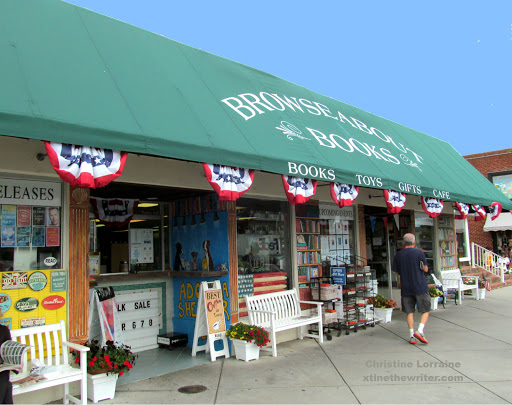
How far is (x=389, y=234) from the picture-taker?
12.2 m

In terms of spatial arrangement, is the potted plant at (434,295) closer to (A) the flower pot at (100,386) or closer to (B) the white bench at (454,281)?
(B) the white bench at (454,281)

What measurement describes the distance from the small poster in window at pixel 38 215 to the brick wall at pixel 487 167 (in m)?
19.8

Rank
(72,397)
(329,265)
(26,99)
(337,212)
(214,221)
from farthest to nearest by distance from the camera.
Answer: (337,212)
(329,265)
(214,221)
(72,397)
(26,99)

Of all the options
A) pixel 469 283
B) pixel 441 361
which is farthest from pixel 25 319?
pixel 469 283

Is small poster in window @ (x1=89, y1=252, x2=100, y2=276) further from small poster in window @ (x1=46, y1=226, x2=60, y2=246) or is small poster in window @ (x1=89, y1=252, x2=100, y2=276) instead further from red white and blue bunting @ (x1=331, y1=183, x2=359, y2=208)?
red white and blue bunting @ (x1=331, y1=183, x2=359, y2=208)

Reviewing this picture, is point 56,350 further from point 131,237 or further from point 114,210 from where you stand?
point 131,237

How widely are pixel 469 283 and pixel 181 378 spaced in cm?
1028

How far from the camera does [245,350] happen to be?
Answer: 6684 millimetres

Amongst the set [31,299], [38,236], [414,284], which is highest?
[38,236]

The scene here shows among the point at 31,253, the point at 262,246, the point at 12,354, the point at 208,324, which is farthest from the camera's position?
the point at 262,246

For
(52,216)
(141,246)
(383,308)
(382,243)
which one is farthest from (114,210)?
(382,243)

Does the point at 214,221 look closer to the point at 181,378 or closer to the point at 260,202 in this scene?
the point at 260,202

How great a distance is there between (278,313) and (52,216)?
13.3 ft

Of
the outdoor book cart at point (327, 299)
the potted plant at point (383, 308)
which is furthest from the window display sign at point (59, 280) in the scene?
the potted plant at point (383, 308)
